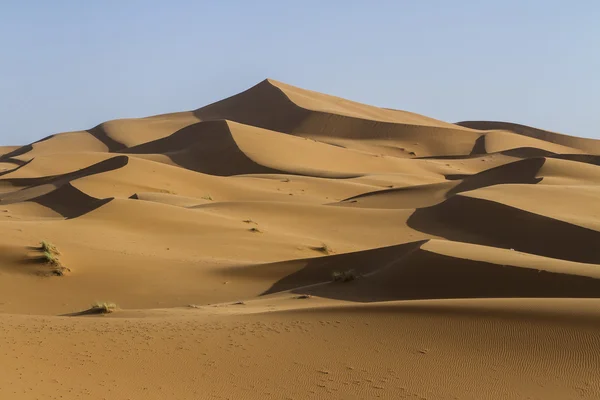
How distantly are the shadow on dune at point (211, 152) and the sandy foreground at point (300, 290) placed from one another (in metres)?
6.94

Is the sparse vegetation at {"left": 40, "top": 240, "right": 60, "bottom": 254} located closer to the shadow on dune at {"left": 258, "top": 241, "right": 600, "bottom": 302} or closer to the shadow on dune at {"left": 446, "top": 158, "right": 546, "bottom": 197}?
the shadow on dune at {"left": 258, "top": 241, "right": 600, "bottom": 302}

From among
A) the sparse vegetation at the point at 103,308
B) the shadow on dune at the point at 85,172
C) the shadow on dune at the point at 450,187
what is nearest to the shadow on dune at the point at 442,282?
the sparse vegetation at the point at 103,308

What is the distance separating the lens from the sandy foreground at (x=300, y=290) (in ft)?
19.4

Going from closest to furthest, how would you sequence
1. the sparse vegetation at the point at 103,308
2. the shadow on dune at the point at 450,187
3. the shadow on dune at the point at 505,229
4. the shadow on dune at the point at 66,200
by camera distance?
the sparse vegetation at the point at 103,308, the shadow on dune at the point at 505,229, the shadow on dune at the point at 66,200, the shadow on dune at the point at 450,187

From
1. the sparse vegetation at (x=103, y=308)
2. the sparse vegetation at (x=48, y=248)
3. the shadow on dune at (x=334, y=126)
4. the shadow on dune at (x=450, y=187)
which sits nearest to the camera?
the sparse vegetation at (x=103, y=308)

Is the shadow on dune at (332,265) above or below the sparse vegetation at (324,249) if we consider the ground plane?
above

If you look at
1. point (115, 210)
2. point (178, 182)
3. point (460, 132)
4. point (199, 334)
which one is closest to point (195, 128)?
point (178, 182)

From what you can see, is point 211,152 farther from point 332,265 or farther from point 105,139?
point 332,265

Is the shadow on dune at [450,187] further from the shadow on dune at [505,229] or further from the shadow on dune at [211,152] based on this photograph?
the shadow on dune at [211,152]

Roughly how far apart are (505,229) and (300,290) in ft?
27.4

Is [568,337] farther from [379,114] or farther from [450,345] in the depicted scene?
[379,114]

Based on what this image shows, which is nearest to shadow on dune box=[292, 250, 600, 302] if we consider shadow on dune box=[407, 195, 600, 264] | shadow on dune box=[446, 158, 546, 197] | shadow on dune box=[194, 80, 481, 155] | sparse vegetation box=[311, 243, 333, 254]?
sparse vegetation box=[311, 243, 333, 254]

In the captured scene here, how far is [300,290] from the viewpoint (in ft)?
38.1

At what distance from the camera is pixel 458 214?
792 inches
